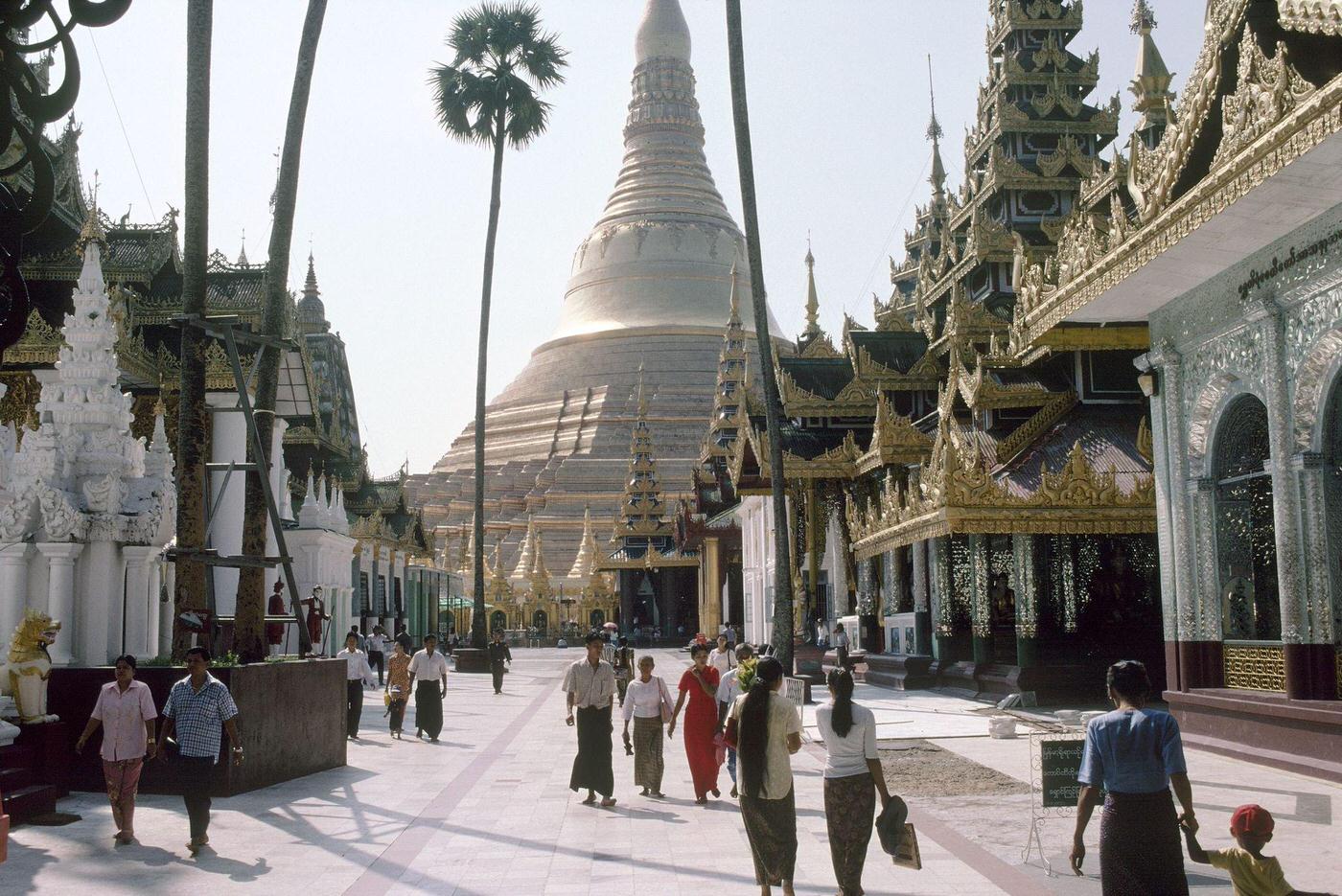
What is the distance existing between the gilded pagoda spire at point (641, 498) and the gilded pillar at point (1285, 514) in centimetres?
4648

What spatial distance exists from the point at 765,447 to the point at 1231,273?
15161 mm

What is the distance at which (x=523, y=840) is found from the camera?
995cm

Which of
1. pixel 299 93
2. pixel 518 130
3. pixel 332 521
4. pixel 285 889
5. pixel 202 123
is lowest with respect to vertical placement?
pixel 285 889

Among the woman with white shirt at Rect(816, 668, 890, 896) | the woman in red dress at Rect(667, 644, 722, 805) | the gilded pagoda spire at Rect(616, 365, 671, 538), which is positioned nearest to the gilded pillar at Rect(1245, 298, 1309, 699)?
the woman in red dress at Rect(667, 644, 722, 805)

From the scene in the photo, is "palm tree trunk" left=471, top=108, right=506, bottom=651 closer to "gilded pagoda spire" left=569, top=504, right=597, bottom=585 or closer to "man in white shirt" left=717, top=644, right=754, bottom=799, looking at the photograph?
"man in white shirt" left=717, top=644, right=754, bottom=799

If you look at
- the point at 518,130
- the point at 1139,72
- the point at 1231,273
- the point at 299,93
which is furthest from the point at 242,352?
the point at 1231,273

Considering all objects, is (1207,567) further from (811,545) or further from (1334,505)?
(811,545)

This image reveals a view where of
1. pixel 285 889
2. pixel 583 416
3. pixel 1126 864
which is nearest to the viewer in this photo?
pixel 1126 864

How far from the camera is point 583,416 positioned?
252 feet

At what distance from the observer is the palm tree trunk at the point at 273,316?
1519 centimetres

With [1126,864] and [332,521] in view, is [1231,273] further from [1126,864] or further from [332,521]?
[332,521]

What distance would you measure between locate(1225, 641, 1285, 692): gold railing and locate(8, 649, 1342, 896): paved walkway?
3.02ft

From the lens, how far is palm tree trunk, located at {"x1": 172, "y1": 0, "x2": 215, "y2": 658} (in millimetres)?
13961

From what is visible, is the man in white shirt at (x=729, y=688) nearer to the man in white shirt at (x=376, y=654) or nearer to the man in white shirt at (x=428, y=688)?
the man in white shirt at (x=428, y=688)
